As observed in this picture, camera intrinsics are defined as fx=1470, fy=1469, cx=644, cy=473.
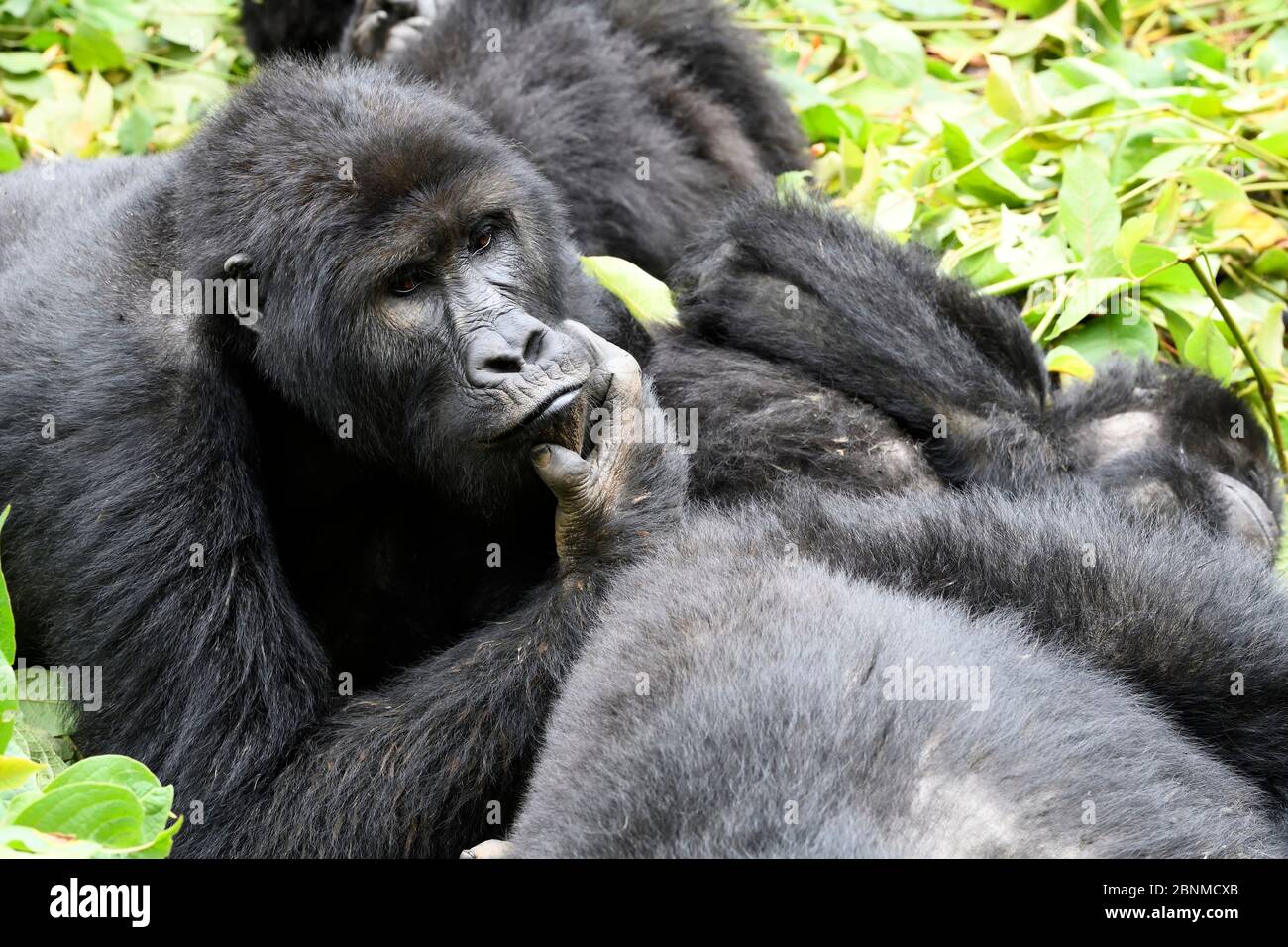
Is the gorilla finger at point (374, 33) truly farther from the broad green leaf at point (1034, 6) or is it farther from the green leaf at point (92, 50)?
the broad green leaf at point (1034, 6)

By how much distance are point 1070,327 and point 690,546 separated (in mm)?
2041

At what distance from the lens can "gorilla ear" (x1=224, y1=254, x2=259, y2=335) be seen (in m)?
3.32

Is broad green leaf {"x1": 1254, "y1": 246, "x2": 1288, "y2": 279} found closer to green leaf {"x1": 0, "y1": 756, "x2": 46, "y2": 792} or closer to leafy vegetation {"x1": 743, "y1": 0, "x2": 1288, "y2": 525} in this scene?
leafy vegetation {"x1": 743, "y1": 0, "x2": 1288, "y2": 525}

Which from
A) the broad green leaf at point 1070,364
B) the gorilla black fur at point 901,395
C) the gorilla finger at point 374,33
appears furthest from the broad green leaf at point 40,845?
the gorilla finger at point 374,33

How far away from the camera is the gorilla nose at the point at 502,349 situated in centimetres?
322

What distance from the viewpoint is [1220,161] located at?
4.70 meters

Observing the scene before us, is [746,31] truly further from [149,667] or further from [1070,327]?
[149,667]

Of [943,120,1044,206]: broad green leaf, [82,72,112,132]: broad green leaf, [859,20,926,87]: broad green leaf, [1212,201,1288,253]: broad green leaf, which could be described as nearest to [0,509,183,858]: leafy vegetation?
[943,120,1044,206]: broad green leaf

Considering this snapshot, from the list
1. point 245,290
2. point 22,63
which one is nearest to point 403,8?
point 22,63

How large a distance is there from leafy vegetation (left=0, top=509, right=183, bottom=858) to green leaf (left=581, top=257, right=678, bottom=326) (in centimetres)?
194

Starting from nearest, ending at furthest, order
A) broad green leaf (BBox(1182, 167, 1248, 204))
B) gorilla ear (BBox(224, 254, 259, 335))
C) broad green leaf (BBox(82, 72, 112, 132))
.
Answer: gorilla ear (BBox(224, 254, 259, 335)) → broad green leaf (BBox(1182, 167, 1248, 204)) → broad green leaf (BBox(82, 72, 112, 132))

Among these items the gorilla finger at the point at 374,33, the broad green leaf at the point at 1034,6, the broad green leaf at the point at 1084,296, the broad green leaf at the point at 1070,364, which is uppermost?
the broad green leaf at the point at 1034,6

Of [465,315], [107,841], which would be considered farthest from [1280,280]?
[107,841]

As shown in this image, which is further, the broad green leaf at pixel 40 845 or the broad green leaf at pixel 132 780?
the broad green leaf at pixel 132 780
